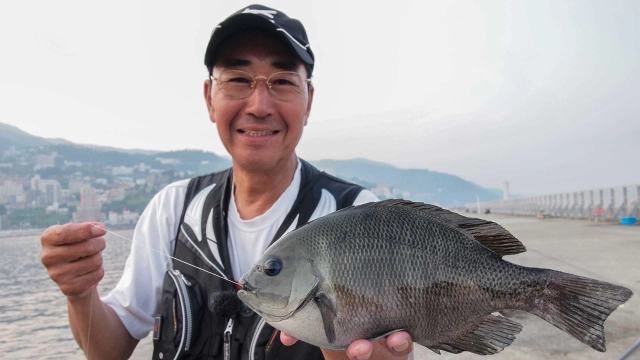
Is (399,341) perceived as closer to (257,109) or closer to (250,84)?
(257,109)

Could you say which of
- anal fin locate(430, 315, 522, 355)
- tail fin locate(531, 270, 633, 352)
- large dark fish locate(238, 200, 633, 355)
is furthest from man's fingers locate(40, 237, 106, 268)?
tail fin locate(531, 270, 633, 352)

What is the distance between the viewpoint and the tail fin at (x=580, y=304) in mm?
1594

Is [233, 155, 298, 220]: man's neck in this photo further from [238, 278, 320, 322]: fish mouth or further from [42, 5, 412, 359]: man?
[238, 278, 320, 322]: fish mouth

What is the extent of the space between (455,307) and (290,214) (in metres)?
1.20

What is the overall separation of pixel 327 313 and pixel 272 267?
0.98ft

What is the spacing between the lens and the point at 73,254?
1920mm

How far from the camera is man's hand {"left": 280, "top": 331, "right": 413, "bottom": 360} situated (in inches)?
63.7

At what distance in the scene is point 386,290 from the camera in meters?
1.69

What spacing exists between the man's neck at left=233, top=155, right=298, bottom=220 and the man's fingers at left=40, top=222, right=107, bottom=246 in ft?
3.22

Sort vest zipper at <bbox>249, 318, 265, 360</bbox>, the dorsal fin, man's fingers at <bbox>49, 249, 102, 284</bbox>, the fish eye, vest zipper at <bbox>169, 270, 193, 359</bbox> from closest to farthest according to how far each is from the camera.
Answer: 1. the fish eye
2. the dorsal fin
3. man's fingers at <bbox>49, 249, 102, 284</bbox>
4. vest zipper at <bbox>249, 318, 265, 360</bbox>
5. vest zipper at <bbox>169, 270, 193, 359</bbox>

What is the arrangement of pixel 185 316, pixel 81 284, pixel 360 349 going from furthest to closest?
pixel 185 316 → pixel 81 284 → pixel 360 349

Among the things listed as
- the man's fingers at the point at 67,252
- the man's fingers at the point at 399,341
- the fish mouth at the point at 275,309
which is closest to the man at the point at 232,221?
the man's fingers at the point at 67,252

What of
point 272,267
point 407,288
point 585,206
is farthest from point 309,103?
point 585,206

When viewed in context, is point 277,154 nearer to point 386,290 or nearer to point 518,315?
point 386,290
